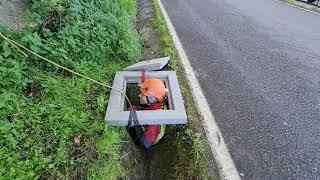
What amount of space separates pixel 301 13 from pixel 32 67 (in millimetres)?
10152

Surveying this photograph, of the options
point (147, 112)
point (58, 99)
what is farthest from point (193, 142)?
point (58, 99)

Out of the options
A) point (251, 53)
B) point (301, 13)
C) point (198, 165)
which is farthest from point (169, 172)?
point (301, 13)

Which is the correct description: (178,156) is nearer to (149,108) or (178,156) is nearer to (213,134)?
(213,134)

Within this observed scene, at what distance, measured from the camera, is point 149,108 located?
3447 mm

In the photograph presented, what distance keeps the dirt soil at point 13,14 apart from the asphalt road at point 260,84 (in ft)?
8.66

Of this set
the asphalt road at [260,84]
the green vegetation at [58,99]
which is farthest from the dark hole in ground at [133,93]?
the asphalt road at [260,84]

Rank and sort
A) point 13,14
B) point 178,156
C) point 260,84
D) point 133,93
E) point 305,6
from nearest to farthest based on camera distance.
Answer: point 178,156, point 13,14, point 133,93, point 260,84, point 305,6

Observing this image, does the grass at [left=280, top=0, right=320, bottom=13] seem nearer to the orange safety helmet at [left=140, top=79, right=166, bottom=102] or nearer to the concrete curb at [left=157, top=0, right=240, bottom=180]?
the concrete curb at [left=157, top=0, right=240, bottom=180]

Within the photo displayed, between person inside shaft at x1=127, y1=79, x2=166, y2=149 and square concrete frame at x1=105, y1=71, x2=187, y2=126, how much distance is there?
0.17 metres

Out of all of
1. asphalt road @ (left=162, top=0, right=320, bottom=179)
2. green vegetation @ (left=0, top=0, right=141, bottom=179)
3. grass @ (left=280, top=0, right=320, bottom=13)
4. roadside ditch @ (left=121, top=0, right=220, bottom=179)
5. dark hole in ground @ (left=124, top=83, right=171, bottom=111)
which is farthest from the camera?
grass @ (left=280, top=0, right=320, bottom=13)

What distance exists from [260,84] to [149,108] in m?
2.14

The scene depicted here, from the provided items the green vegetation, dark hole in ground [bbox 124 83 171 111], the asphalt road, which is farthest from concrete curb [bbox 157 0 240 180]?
the green vegetation

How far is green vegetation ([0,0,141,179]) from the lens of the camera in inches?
97.8

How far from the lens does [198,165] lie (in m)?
2.84
